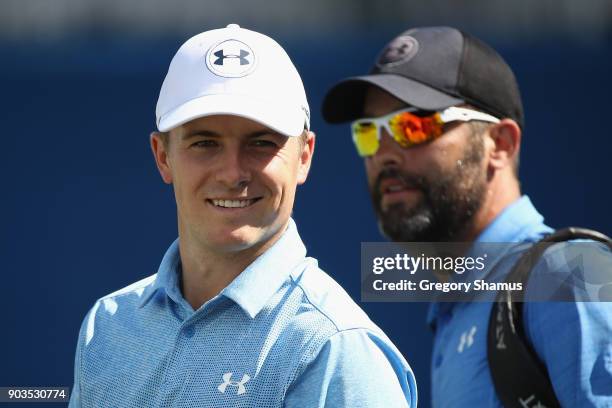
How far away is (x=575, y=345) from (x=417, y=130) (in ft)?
3.07

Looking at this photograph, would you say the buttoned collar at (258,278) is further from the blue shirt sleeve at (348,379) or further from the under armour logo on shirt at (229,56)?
the under armour logo on shirt at (229,56)

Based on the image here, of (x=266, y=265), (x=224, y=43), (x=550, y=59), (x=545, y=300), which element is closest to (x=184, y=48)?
(x=224, y=43)

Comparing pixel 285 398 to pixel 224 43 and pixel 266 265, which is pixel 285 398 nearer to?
pixel 266 265

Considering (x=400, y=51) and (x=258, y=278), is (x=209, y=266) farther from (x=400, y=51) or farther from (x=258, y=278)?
(x=400, y=51)

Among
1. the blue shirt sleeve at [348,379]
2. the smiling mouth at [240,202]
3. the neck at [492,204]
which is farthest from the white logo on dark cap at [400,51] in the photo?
the blue shirt sleeve at [348,379]

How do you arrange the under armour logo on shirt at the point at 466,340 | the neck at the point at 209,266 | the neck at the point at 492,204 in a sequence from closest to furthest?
the neck at the point at 209,266 → the under armour logo on shirt at the point at 466,340 → the neck at the point at 492,204

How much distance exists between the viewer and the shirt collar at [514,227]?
2756 millimetres

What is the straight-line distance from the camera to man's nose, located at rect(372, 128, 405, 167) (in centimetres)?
297

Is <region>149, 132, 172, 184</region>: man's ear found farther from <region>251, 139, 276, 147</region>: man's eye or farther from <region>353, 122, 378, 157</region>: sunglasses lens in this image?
<region>353, 122, 378, 157</region>: sunglasses lens

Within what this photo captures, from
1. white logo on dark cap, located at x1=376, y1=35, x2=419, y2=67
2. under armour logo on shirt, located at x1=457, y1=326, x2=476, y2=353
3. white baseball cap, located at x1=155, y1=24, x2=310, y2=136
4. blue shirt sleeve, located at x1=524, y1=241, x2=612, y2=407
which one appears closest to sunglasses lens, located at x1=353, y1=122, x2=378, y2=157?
white logo on dark cap, located at x1=376, y1=35, x2=419, y2=67

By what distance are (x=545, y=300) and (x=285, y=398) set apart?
79 centimetres

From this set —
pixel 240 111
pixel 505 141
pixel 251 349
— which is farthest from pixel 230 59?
Answer: pixel 505 141

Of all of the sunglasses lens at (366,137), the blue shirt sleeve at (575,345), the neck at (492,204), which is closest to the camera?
Result: the blue shirt sleeve at (575,345)

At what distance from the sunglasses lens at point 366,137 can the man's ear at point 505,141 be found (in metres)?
0.34
